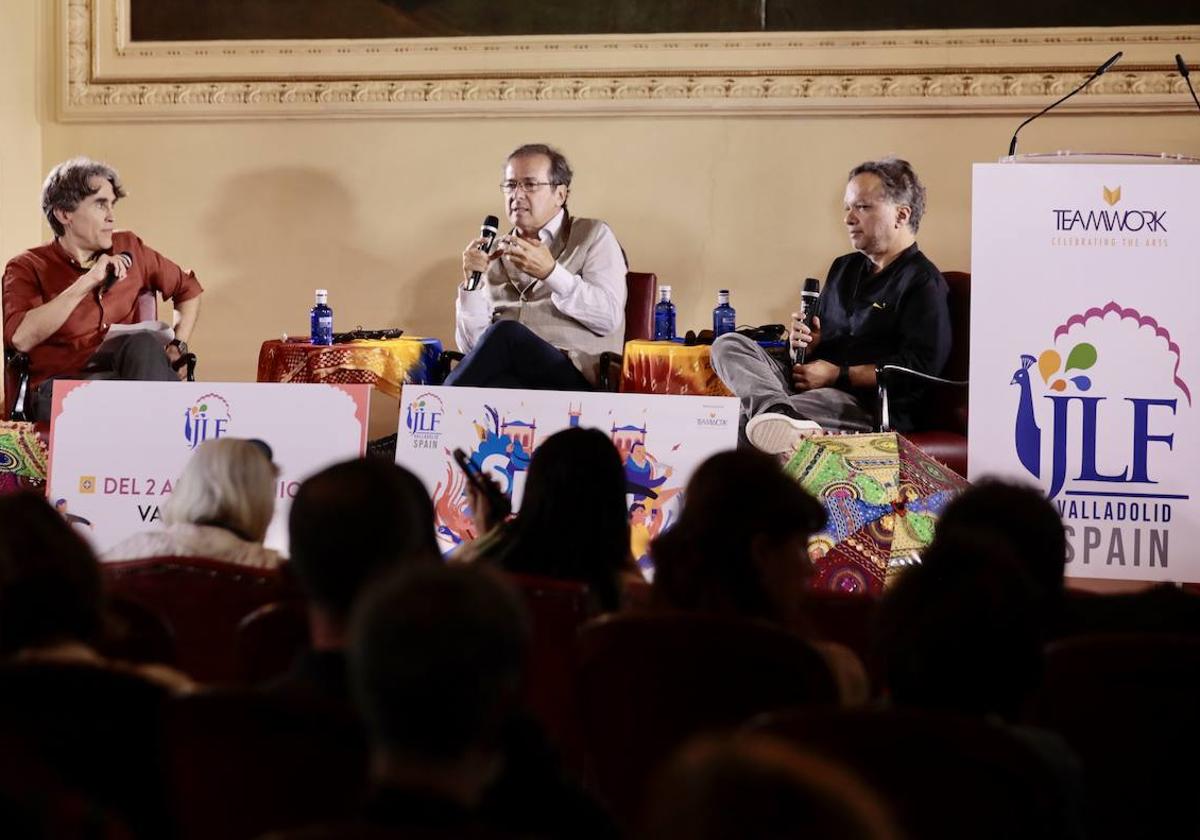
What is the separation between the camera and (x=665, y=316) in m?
5.32

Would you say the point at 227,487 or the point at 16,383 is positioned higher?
the point at 16,383

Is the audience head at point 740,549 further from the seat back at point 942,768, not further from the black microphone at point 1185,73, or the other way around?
the black microphone at point 1185,73

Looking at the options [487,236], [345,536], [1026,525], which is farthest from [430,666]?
[487,236]

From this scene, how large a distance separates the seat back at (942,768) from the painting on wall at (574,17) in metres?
4.92

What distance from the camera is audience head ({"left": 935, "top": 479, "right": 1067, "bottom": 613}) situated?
2023mm

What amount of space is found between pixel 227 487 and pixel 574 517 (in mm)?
653

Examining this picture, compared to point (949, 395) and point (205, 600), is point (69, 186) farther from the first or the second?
point (205, 600)

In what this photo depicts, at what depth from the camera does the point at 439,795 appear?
3.43ft

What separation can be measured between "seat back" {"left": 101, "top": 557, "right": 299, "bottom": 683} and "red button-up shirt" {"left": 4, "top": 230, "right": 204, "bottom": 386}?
3149mm

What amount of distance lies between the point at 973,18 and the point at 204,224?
3.41 metres

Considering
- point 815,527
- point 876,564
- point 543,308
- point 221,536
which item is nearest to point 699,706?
point 815,527

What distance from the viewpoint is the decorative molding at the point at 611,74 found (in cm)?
554

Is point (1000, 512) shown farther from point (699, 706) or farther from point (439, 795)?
point (439, 795)

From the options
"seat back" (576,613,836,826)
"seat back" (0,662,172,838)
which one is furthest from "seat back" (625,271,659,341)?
"seat back" (0,662,172,838)
